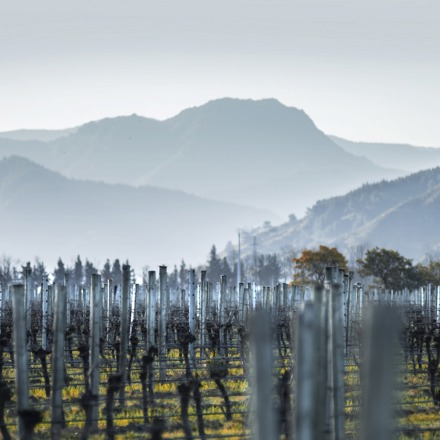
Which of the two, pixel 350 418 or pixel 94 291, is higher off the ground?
pixel 94 291

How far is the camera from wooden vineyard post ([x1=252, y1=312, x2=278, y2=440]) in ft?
23.4

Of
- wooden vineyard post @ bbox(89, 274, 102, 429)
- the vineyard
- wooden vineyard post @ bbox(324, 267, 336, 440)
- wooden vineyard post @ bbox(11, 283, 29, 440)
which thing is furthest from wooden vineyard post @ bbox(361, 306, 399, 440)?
wooden vineyard post @ bbox(89, 274, 102, 429)

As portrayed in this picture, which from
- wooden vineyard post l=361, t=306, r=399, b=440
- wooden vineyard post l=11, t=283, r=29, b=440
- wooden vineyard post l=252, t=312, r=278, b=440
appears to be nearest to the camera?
wooden vineyard post l=361, t=306, r=399, b=440

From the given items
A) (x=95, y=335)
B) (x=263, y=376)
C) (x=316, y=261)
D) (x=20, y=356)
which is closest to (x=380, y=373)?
(x=263, y=376)

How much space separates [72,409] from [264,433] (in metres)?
11.0

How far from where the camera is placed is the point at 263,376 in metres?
7.33

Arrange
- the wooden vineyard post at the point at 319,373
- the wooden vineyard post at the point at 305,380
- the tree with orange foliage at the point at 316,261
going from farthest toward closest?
the tree with orange foliage at the point at 316,261 < the wooden vineyard post at the point at 319,373 < the wooden vineyard post at the point at 305,380

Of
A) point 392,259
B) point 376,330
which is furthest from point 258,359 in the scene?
point 392,259

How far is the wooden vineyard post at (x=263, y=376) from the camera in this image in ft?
23.4

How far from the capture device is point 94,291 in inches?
631

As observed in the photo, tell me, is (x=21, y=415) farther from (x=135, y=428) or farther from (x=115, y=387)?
(x=135, y=428)

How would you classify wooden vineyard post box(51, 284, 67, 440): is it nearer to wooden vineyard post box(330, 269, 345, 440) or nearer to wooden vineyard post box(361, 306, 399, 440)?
wooden vineyard post box(330, 269, 345, 440)

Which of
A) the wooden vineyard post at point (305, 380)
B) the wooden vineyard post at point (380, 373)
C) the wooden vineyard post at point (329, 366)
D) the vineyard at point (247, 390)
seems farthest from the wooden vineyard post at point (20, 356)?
the wooden vineyard post at point (380, 373)

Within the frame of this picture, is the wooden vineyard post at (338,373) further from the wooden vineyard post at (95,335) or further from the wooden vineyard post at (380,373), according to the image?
the wooden vineyard post at (380,373)
